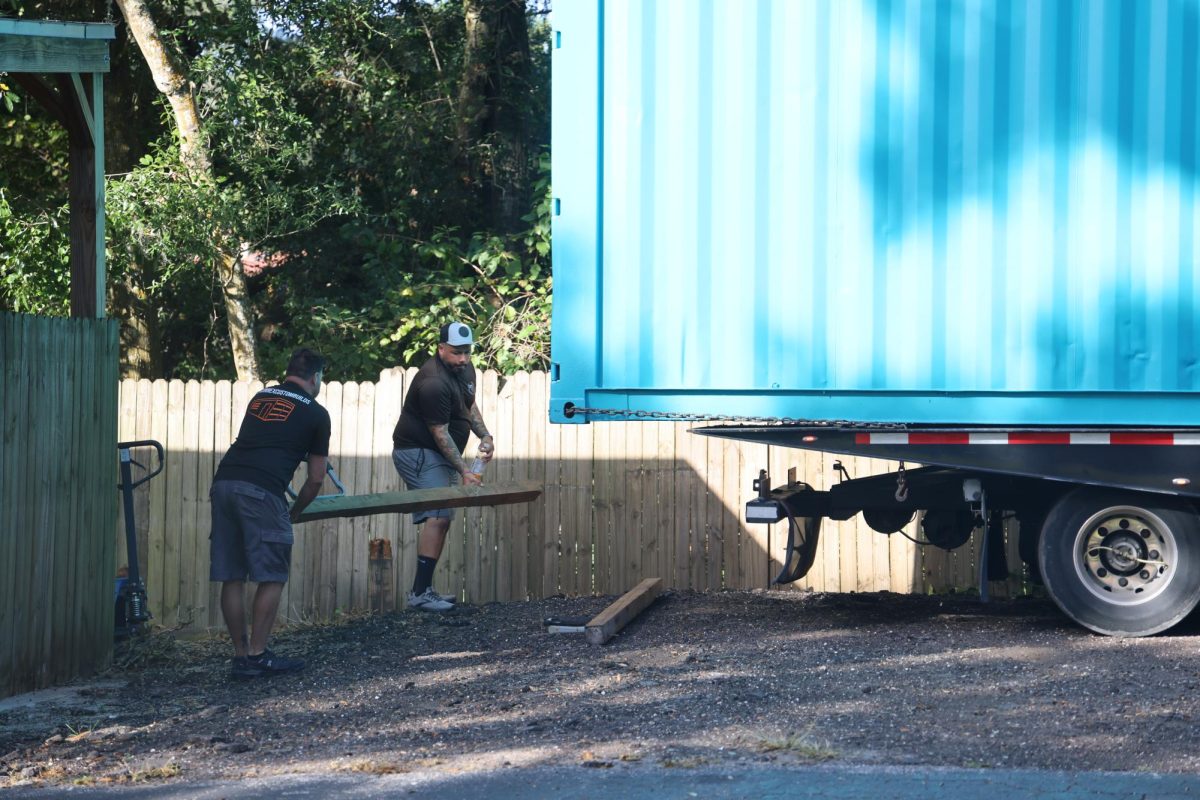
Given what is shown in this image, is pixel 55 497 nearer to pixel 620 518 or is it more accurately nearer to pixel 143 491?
pixel 143 491

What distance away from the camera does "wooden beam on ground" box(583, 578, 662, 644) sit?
23.7ft

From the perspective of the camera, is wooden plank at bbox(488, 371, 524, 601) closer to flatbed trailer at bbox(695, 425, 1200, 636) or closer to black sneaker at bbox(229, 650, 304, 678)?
flatbed trailer at bbox(695, 425, 1200, 636)

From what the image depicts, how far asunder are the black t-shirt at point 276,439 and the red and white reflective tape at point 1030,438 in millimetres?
2730

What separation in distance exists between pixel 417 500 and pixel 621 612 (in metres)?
1.29

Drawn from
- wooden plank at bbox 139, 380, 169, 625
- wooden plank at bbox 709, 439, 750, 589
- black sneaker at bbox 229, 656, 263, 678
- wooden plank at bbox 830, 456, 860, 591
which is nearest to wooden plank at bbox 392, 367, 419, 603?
wooden plank at bbox 139, 380, 169, 625

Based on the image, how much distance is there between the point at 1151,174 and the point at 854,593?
3.49 metres

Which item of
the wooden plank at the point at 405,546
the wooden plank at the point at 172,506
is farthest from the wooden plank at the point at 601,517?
the wooden plank at the point at 172,506

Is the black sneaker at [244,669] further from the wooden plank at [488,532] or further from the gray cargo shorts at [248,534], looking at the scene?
the wooden plank at [488,532]

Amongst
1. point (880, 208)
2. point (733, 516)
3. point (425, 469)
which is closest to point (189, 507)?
point (425, 469)

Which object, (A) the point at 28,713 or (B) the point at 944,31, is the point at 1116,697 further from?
(A) the point at 28,713

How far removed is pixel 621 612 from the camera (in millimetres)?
7684

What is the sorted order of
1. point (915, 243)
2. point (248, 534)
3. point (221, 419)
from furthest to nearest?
point (221, 419)
point (248, 534)
point (915, 243)

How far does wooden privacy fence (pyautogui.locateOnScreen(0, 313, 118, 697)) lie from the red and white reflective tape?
12.9 feet

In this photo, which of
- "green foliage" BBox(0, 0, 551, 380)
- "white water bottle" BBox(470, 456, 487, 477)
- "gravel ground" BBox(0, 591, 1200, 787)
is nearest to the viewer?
"gravel ground" BBox(0, 591, 1200, 787)
